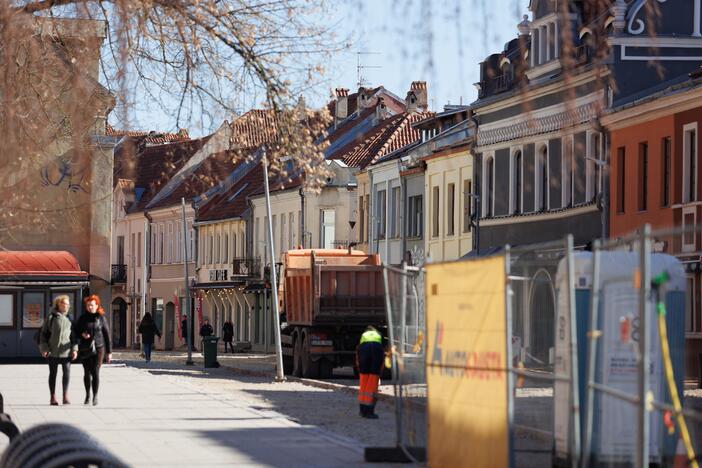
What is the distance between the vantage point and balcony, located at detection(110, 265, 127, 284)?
9838 centimetres

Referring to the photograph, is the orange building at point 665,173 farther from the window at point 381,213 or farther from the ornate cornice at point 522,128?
the window at point 381,213

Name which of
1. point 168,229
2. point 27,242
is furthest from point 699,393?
point 168,229

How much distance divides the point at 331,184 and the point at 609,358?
54622 millimetres

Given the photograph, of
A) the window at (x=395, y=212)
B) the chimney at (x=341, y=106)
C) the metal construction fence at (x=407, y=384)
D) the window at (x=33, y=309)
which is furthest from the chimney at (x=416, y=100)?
the metal construction fence at (x=407, y=384)

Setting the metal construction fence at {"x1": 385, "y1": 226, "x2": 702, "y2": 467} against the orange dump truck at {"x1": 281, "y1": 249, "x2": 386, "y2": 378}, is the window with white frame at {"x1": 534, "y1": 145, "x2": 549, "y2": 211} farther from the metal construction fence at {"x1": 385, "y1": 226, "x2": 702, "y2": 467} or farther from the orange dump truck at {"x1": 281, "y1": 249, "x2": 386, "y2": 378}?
the metal construction fence at {"x1": 385, "y1": 226, "x2": 702, "y2": 467}

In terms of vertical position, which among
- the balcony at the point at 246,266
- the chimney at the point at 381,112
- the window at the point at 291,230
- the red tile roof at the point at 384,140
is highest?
the chimney at the point at 381,112

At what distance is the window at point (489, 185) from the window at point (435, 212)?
216 inches

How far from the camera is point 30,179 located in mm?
24797

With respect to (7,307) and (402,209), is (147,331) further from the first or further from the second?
(402,209)

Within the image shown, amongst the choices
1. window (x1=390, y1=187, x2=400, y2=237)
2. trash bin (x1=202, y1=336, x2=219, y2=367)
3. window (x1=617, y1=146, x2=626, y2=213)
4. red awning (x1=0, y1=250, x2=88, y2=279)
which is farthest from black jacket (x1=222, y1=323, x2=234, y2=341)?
window (x1=617, y1=146, x2=626, y2=213)

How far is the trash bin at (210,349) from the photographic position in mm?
52156

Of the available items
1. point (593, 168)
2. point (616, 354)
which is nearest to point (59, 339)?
point (616, 354)

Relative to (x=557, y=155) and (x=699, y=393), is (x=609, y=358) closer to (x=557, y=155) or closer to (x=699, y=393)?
(x=699, y=393)

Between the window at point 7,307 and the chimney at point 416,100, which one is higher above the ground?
the chimney at point 416,100
